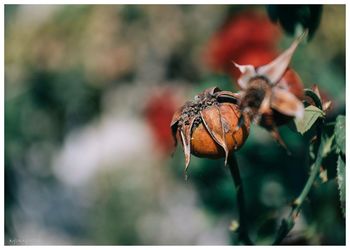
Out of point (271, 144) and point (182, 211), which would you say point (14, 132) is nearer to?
point (182, 211)

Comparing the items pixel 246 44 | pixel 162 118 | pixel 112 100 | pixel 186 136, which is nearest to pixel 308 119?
pixel 186 136

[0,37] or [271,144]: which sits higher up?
[0,37]

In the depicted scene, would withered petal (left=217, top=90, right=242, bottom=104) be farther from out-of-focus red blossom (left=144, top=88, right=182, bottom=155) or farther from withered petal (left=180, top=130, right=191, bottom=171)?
out-of-focus red blossom (left=144, top=88, right=182, bottom=155)

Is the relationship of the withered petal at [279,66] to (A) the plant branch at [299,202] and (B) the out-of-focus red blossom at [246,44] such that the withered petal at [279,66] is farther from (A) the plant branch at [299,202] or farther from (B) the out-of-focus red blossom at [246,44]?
(B) the out-of-focus red blossom at [246,44]

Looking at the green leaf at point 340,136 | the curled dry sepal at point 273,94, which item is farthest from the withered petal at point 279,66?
the green leaf at point 340,136

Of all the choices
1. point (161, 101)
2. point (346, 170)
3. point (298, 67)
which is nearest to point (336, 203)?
point (346, 170)

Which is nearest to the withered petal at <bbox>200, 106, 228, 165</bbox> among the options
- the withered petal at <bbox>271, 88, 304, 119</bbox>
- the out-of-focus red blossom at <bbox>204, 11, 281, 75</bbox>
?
the withered petal at <bbox>271, 88, 304, 119</bbox>

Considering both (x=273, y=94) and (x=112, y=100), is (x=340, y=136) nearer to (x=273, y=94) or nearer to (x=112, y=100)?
(x=273, y=94)
